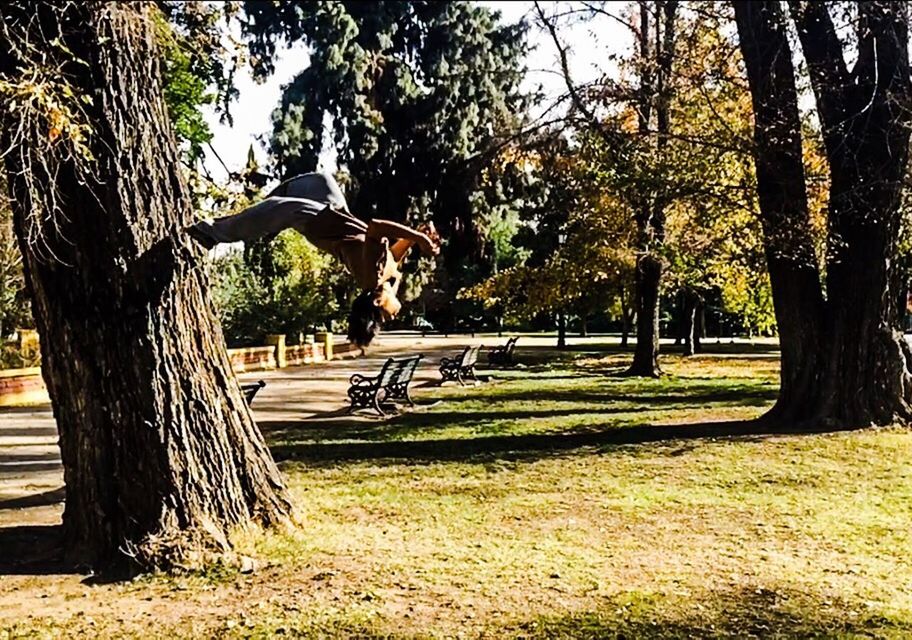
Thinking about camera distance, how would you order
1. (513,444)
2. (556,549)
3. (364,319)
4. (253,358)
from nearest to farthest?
(364,319)
(556,549)
(513,444)
(253,358)

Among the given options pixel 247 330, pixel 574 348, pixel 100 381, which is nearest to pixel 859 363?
pixel 100 381

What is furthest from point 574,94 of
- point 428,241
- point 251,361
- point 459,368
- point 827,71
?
point 251,361

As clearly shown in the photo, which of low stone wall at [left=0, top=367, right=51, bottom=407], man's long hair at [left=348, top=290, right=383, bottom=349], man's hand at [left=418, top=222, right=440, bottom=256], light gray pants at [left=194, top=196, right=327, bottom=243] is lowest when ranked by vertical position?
low stone wall at [left=0, top=367, right=51, bottom=407]

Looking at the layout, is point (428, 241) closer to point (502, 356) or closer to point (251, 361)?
point (251, 361)

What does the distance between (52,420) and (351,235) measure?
11283 mm

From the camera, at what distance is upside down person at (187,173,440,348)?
4574 millimetres

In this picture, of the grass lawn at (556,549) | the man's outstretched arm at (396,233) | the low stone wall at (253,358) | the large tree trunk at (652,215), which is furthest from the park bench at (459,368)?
the man's outstretched arm at (396,233)

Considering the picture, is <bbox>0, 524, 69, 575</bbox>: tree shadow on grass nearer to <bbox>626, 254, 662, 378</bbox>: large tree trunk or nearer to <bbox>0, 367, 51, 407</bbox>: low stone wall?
<bbox>0, 367, 51, 407</bbox>: low stone wall

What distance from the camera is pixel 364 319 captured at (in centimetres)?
456

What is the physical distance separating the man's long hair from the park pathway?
13.1ft

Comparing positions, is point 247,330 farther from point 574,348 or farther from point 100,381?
point 100,381

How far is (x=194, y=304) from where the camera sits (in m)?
5.94

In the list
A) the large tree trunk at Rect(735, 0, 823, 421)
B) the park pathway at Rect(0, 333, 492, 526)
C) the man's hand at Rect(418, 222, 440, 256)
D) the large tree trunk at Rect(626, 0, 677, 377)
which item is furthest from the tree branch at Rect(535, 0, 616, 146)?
the man's hand at Rect(418, 222, 440, 256)

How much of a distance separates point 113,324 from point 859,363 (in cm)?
941
